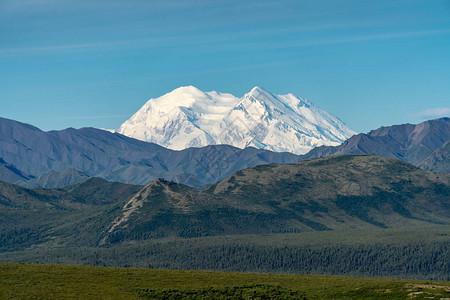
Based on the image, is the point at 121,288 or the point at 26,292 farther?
the point at 121,288

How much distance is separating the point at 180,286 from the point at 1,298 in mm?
51041

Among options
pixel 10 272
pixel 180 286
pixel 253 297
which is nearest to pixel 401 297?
pixel 253 297

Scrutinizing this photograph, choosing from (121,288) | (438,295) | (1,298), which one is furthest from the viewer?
(121,288)

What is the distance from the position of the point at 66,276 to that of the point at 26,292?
28095 millimetres

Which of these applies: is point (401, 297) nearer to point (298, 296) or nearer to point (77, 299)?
point (298, 296)

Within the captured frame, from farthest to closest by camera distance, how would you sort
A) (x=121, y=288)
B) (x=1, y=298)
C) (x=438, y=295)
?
(x=121, y=288) → (x=438, y=295) → (x=1, y=298)

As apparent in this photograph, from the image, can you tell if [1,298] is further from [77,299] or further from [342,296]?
[342,296]

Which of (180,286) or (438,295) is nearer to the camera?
(438,295)

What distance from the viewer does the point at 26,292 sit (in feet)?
543

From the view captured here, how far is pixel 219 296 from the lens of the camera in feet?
573

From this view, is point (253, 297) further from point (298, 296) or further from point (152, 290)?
point (152, 290)

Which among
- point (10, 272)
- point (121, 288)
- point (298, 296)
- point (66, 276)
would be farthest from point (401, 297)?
point (10, 272)

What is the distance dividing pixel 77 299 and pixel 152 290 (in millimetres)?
22682

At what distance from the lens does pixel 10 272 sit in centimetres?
19100
